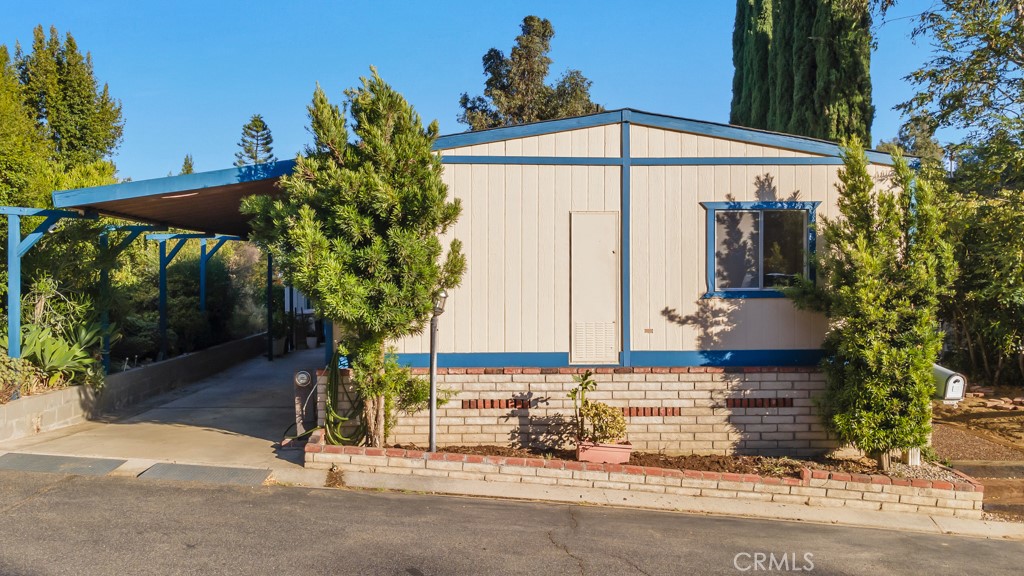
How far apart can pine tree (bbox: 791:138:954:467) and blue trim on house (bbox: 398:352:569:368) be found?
3.08 metres

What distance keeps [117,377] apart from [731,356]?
851 centimetres

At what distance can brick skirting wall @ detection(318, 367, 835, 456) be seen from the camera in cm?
789

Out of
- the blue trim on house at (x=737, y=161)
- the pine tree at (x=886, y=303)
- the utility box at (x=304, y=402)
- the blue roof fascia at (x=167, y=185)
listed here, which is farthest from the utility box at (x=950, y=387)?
the blue roof fascia at (x=167, y=185)

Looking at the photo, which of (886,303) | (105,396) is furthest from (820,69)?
(105,396)

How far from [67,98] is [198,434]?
57.7ft

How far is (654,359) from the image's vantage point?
26.3 feet

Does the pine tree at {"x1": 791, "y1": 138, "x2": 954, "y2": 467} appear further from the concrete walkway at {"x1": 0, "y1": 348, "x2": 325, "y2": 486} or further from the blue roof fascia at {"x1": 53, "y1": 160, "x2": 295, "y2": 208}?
the blue roof fascia at {"x1": 53, "y1": 160, "x2": 295, "y2": 208}

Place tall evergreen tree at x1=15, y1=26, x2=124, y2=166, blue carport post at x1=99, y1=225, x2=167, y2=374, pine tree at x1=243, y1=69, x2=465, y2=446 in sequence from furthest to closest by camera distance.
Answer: tall evergreen tree at x1=15, y1=26, x2=124, y2=166 → blue carport post at x1=99, y1=225, x2=167, y2=374 → pine tree at x1=243, y1=69, x2=465, y2=446

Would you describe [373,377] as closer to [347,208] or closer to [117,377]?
[347,208]

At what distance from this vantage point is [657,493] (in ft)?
23.0

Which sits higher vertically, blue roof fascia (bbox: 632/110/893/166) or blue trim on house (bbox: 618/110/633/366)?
blue roof fascia (bbox: 632/110/893/166)

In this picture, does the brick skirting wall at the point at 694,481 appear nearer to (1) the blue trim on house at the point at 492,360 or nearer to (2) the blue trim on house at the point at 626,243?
(1) the blue trim on house at the point at 492,360

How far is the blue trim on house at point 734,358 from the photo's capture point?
802 centimetres

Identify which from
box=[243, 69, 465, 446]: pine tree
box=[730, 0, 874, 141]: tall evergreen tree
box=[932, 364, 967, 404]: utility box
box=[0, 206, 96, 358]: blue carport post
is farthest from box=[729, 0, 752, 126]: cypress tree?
box=[0, 206, 96, 358]: blue carport post
